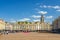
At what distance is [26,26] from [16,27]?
31.2ft

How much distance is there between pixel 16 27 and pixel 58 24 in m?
40.5

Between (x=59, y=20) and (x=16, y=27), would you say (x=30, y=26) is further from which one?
(x=59, y=20)

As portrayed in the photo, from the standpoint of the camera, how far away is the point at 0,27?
15112 centimetres

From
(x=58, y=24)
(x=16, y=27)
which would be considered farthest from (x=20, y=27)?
(x=58, y=24)

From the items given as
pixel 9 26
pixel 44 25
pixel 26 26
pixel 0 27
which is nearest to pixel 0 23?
pixel 0 27

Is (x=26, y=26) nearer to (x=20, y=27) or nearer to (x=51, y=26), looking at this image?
(x=20, y=27)

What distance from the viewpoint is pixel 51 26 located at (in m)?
172

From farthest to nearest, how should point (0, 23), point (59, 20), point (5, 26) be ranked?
point (5, 26) → point (0, 23) → point (59, 20)

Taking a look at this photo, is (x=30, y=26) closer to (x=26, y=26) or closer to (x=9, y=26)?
(x=26, y=26)

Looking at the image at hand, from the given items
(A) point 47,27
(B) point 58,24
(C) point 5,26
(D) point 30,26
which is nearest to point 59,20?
(B) point 58,24

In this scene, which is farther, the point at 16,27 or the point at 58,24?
the point at 16,27

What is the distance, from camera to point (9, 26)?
556 ft

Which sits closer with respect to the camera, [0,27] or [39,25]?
[0,27]

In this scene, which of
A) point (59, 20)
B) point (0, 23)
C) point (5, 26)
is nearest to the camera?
point (59, 20)
